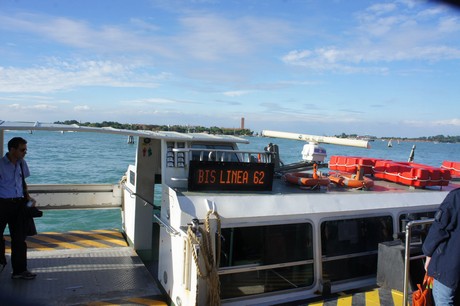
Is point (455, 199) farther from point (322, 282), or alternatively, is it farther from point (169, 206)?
point (169, 206)

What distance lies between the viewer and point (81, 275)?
552 cm

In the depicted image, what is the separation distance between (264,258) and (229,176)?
1.07m

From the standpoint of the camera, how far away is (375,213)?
507cm

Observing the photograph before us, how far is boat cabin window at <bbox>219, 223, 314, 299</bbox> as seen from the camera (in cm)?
432

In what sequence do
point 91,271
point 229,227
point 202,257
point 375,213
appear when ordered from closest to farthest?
point 202,257 → point 229,227 → point 375,213 → point 91,271

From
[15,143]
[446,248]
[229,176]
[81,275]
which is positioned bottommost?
[81,275]

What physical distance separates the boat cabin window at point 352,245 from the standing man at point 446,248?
175 centimetres

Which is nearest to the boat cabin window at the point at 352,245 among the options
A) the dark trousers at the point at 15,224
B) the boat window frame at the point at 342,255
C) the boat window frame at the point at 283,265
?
the boat window frame at the point at 342,255

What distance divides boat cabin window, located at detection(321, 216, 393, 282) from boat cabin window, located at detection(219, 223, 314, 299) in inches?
11.1

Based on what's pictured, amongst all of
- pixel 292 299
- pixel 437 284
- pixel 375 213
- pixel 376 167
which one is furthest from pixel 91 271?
pixel 376 167

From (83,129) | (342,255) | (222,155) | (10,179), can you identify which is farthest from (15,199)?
(342,255)

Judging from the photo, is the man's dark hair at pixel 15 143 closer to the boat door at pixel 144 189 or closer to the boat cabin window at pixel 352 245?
the boat door at pixel 144 189

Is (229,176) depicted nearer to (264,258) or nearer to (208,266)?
(264,258)

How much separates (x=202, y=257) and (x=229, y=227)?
0.46 metres
